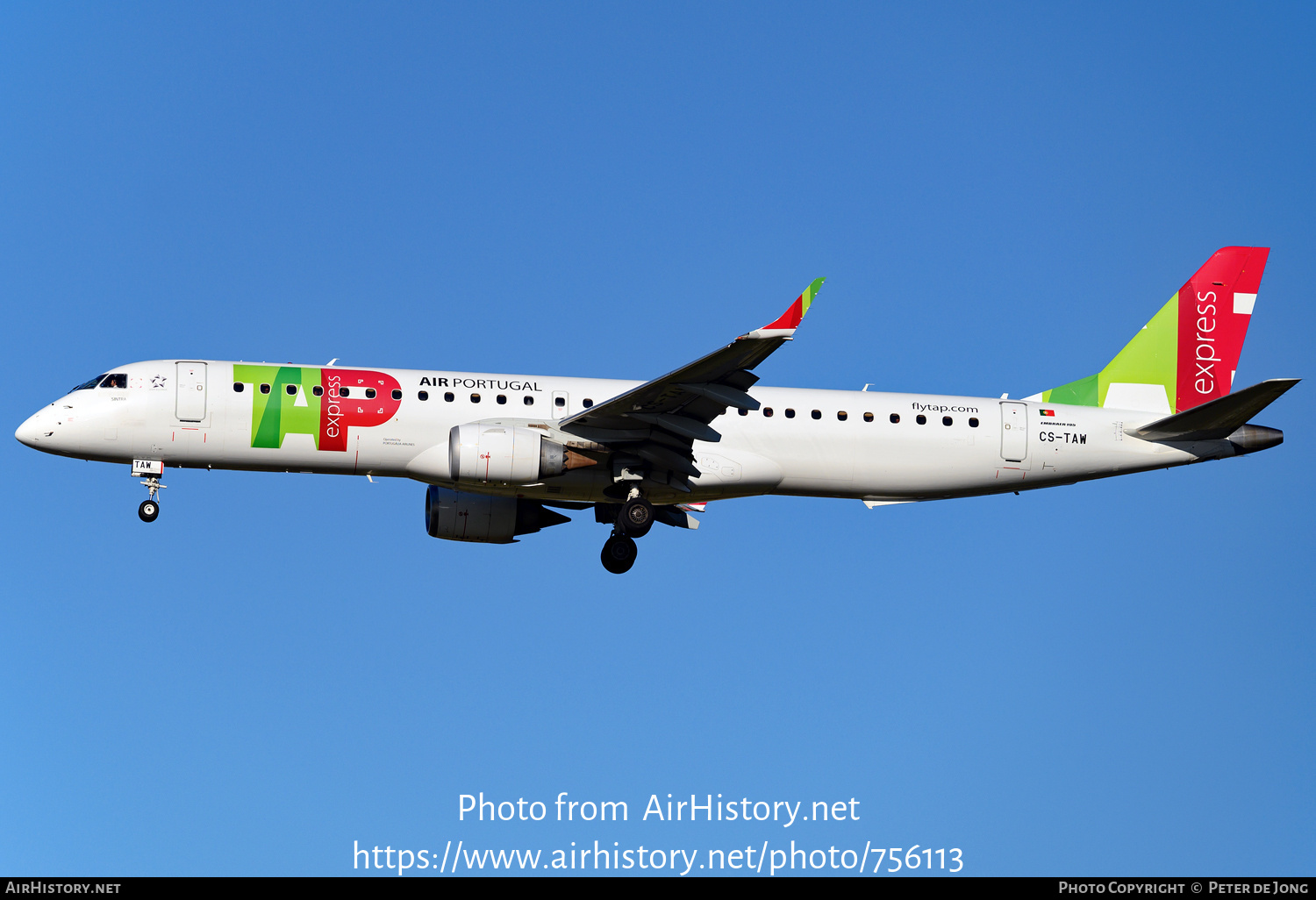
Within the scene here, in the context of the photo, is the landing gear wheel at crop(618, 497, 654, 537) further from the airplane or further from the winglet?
the winglet

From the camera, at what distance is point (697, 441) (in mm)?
34156

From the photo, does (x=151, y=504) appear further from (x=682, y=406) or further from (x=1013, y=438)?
(x=1013, y=438)

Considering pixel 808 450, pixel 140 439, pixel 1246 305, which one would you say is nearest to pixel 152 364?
pixel 140 439

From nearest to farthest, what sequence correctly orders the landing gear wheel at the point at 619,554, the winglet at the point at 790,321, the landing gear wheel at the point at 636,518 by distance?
the winglet at the point at 790,321 → the landing gear wheel at the point at 636,518 → the landing gear wheel at the point at 619,554

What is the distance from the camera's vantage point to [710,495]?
3494 cm

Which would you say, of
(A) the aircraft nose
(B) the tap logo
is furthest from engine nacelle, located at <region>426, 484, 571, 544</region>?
(A) the aircraft nose

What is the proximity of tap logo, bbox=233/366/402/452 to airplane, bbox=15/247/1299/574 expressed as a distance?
0.13 feet

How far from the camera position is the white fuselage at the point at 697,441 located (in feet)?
108

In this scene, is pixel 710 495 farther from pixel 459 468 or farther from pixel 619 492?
pixel 459 468

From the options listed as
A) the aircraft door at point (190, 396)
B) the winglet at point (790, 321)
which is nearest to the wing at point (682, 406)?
the winglet at point (790, 321)

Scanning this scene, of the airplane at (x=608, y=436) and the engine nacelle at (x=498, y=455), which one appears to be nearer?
the engine nacelle at (x=498, y=455)

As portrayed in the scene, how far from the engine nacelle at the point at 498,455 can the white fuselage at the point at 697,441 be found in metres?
0.35

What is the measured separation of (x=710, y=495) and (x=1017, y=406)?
779 centimetres

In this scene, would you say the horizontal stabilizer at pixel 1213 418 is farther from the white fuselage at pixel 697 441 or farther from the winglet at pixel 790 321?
the winglet at pixel 790 321
